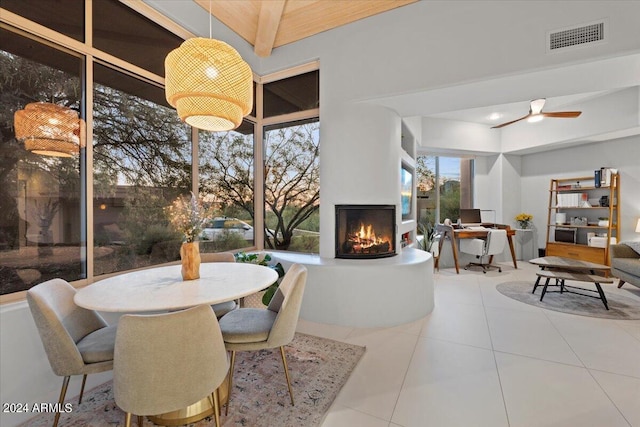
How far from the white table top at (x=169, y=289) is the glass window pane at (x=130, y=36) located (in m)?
1.97

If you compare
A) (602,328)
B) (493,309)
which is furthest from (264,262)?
(602,328)

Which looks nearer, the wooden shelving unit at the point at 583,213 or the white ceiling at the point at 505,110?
the white ceiling at the point at 505,110

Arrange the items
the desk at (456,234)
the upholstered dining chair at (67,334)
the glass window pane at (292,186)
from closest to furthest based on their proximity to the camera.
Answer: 1. the upholstered dining chair at (67,334)
2. the glass window pane at (292,186)
3. the desk at (456,234)

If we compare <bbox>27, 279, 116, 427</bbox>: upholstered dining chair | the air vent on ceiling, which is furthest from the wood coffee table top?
<bbox>27, 279, 116, 427</bbox>: upholstered dining chair

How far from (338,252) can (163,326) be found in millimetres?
2361

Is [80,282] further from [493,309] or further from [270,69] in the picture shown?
[493,309]

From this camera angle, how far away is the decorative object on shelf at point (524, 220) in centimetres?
617

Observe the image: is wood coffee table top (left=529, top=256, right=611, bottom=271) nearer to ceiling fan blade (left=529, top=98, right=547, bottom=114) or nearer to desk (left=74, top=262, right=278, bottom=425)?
ceiling fan blade (left=529, top=98, right=547, bottom=114)

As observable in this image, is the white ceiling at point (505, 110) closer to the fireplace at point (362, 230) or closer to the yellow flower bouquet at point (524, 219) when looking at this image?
the yellow flower bouquet at point (524, 219)

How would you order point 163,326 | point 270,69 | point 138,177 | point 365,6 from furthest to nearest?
point 270,69 < point 365,6 < point 138,177 < point 163,326

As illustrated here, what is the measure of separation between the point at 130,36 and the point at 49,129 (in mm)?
1185

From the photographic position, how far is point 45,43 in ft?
6.59

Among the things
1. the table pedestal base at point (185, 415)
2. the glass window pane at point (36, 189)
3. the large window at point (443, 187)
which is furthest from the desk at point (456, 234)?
the glass window pane at point (36, 189)

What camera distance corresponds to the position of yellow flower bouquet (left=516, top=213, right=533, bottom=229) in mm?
6168
